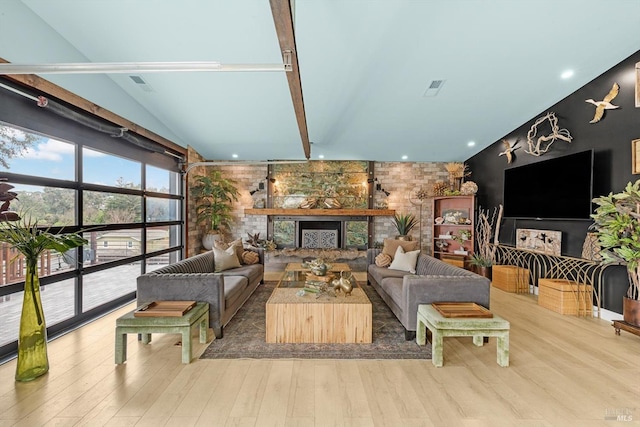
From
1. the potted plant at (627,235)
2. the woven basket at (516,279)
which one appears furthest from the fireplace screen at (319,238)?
the potted plant at (627,235)

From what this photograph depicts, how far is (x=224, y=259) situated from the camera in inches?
174

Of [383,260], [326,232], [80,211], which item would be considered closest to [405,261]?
[383,260]

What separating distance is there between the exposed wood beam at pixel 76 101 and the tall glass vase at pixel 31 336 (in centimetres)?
178

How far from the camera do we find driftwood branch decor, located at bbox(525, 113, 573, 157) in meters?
4.22

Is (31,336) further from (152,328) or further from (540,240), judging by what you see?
(540,240)

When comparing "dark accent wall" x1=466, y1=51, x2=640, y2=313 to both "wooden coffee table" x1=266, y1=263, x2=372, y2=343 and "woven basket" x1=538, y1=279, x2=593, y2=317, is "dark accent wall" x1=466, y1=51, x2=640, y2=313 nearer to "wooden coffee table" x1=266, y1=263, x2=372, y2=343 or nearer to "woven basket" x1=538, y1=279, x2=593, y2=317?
"woven basket" x1=538, y1=279, x2=593, y2=317

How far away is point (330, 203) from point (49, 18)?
541cm

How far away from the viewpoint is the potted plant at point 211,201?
6.37 metres

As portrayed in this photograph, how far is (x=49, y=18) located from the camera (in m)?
2.66

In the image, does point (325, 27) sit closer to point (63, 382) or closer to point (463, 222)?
point (63, 382)

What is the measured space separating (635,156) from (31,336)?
6.34 meters

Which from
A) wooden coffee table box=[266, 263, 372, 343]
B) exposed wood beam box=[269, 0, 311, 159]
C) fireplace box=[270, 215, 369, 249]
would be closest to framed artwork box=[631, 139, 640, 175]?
wooden coffee table box=[266, 263, 372, 343]

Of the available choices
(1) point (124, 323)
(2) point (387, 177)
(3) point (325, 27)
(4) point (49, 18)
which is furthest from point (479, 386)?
(2) point (387, 177)

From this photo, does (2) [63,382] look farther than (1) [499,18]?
No
